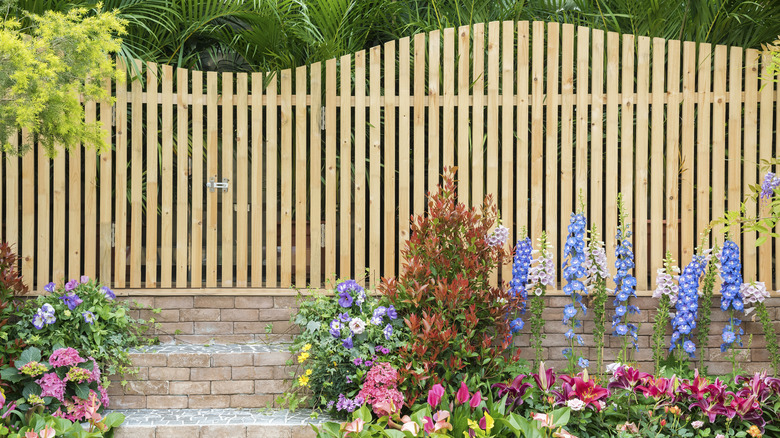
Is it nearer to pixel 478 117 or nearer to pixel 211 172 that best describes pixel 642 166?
pixel 478 117

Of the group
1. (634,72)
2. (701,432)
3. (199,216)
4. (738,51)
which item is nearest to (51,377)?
(199,216)

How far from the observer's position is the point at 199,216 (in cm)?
430

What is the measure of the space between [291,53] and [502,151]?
6.01 feet

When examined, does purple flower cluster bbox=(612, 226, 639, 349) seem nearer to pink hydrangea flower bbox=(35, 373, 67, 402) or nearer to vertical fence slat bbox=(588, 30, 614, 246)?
vertical fence slat bbox=(588, 30, 614, 246)

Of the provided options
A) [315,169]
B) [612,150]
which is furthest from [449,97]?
[612,150]

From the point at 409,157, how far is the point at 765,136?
2.34 m

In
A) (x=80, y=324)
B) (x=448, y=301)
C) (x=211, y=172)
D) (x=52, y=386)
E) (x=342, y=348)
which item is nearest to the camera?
(x=52, y=386)

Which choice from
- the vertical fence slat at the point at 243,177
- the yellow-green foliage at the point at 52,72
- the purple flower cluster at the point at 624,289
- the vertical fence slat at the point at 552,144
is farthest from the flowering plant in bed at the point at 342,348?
the yellow-green foliage at the point at 52,72

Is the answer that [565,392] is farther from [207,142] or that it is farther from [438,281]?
[207,142]

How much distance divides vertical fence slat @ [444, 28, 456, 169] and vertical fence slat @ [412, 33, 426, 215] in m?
0.15

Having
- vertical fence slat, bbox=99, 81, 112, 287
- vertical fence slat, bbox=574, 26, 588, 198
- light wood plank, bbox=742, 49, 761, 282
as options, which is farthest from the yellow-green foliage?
light wood plank, bbox=742, 49, 761, 282

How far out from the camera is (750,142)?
13.9 ft

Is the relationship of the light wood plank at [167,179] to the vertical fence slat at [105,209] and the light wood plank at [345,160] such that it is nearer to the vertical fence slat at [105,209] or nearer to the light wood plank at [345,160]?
the vertical fence slat at [105,209]

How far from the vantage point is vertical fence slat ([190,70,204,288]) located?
4.29 m
